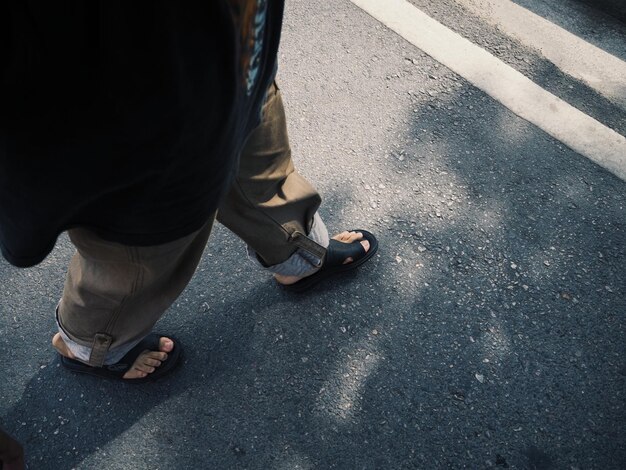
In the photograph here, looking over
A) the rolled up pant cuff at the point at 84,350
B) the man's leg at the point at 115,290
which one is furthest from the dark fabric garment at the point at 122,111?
the rolled up pant cuff at the point at 84,350

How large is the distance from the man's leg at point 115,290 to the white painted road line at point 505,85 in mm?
1955

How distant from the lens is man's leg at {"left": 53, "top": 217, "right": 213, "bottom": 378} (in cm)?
119

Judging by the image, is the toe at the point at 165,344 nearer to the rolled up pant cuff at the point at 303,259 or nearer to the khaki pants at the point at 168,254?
the khaki pants at the point at 168,254

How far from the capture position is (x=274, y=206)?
1.63 meters

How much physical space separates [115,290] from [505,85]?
2211 millimetres

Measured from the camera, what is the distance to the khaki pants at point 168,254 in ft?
4.05

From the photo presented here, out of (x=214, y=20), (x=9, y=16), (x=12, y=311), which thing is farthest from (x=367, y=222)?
(x=9, y=16)

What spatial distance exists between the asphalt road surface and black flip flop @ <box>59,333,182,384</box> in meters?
0.05

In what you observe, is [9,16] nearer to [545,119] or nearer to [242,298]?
[242,298]

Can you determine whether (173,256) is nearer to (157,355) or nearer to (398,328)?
(157,355)

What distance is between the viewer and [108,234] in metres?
1.07

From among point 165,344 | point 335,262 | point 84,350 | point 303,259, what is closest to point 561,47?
point 335,262

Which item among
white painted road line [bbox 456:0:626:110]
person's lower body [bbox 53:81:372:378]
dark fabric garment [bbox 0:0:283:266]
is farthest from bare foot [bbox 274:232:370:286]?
white painted road line [bbox 456:0:626:110]

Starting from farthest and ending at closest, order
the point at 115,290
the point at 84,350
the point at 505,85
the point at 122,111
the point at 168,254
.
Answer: the point at 505,85 → the point at 84,350 → the point at 115,290 → the point at 168,254 → the point at 122,111
